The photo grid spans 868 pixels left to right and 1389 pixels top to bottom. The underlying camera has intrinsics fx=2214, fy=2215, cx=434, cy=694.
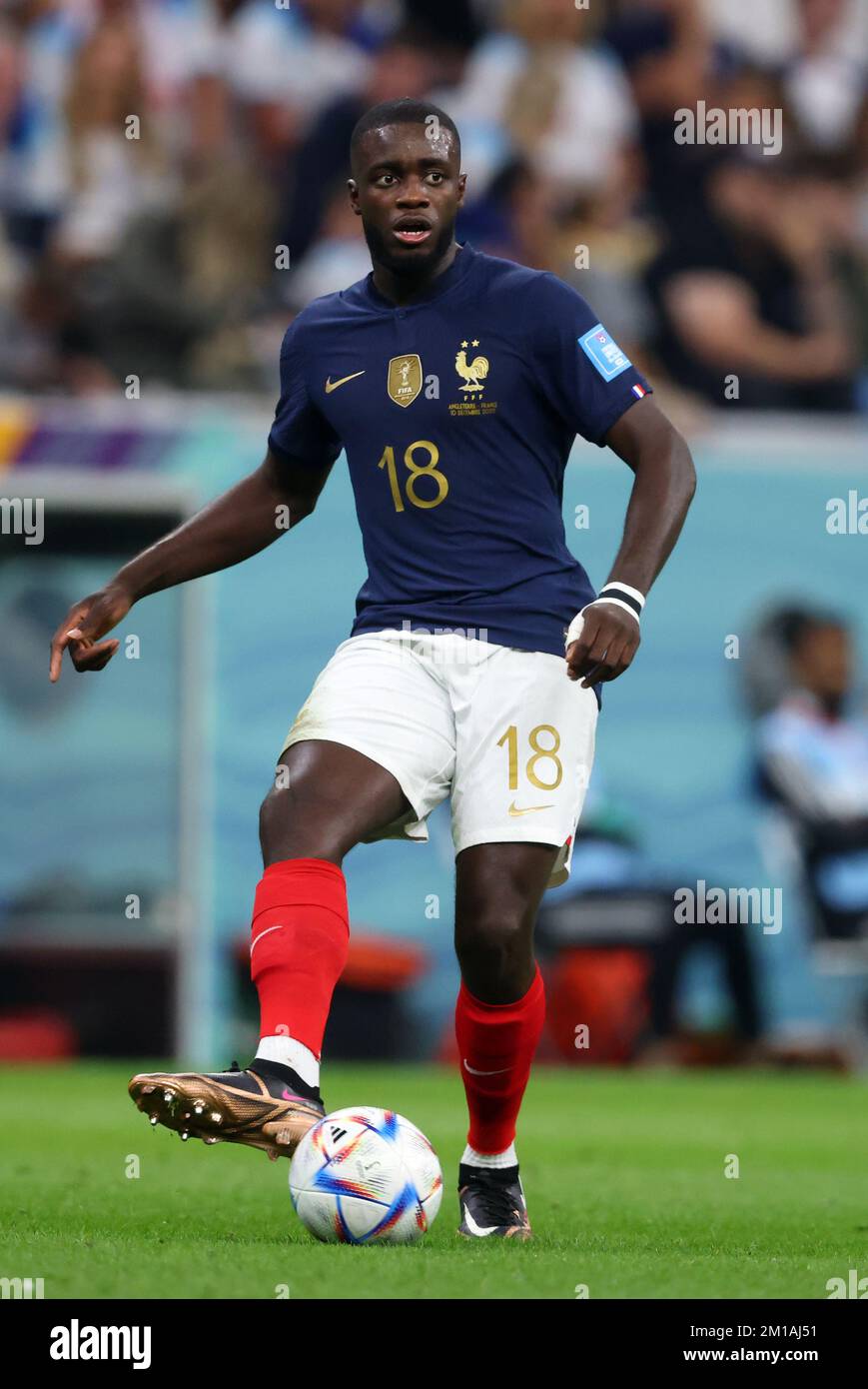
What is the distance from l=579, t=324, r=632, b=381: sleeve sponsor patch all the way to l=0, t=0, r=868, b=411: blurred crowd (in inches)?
279

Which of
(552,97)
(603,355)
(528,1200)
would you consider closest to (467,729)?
(603,355)

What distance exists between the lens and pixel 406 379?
495cm

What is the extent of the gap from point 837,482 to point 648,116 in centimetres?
272

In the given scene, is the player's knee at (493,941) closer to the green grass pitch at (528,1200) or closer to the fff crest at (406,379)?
the green grass pitch at (528,1200)

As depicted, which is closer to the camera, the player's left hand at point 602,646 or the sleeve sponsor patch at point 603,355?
the player's left hand at point 602,646

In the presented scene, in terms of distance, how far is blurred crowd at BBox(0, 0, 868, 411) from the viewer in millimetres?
11914

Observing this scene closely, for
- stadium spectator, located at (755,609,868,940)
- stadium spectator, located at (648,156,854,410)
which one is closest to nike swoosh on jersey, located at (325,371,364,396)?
stadium spectator, located at (755,609,868,940)

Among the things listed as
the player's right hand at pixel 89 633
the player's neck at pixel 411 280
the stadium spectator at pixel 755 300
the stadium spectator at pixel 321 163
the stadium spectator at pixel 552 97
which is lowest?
the player's right hand at pixel 89 633

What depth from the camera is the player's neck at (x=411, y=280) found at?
198 inches

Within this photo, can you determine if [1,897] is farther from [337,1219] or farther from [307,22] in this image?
[337,1219]

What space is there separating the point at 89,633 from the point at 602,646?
49.6 inches

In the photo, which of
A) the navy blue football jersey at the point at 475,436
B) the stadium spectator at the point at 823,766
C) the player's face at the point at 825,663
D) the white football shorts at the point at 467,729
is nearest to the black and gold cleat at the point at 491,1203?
the white football shorts at the point at 467,729

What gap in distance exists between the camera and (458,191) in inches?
194

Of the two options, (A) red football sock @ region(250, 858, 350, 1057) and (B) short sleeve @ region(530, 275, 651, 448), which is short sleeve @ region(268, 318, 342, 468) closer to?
(B) short sleeve @ region(530, 275, 651, 448)
